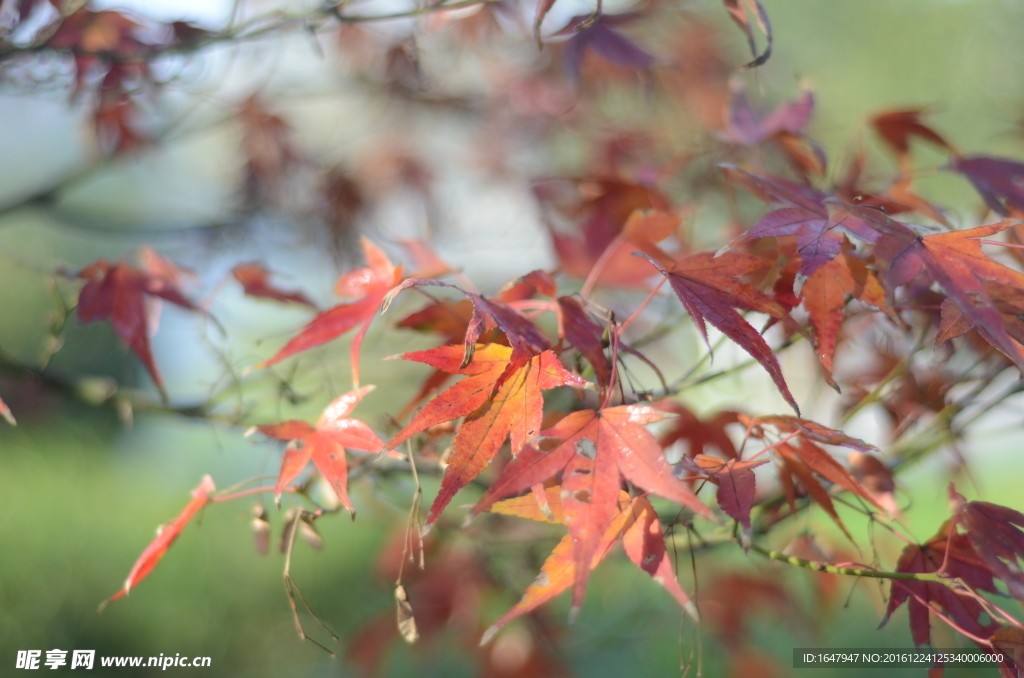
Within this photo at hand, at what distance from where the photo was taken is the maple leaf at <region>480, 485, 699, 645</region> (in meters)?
0.46

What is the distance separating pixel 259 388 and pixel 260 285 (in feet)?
0.80

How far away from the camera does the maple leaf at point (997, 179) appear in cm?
68

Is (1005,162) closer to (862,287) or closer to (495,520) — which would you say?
(862,287)

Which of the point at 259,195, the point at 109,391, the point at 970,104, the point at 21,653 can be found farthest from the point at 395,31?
the point at 970,104

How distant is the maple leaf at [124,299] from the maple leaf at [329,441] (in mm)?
257

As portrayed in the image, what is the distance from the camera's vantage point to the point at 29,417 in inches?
77.8

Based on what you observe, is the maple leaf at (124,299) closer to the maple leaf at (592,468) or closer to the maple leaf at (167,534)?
the maple leaf at (167,534)

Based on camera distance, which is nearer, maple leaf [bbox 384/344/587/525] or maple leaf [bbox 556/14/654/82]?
maple leaf [bbox 384/344/587/525]

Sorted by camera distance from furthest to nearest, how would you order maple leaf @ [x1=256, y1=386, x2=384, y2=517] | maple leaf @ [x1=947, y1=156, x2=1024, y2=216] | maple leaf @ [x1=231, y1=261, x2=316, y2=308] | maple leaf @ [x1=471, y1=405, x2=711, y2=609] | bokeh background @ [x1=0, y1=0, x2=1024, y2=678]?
1. bokeh background @ [x1=0, y1=0, x2=1024, y2=678]
2. maple leaf @ [x1=231, y1=261, x2=316, y2=308]
3. maple leaf @ [x1=947, y1=156, x2=1024, y2=216]
4. maple leaf @ [x1=256, y1=386, x2=384, y2=517]
5. maple leaf @ [x1=471, y1=405, x2=711, y2=609]

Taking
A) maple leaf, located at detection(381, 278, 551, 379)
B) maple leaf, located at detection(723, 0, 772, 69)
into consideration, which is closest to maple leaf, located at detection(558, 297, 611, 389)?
maple leaf, located at detection(381, 278, 551, 379)

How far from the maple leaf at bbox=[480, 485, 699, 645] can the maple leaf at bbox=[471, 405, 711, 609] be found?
0.05 ft

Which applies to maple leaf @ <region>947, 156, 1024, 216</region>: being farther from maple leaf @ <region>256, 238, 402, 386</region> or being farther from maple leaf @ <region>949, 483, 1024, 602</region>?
maple leaf @ <region>256, 238, 402, 386</region>

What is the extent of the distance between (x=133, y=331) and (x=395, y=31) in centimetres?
107

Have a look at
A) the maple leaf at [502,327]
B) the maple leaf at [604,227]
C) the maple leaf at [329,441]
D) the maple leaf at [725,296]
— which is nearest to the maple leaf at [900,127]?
the maple leaf at [604,227]
